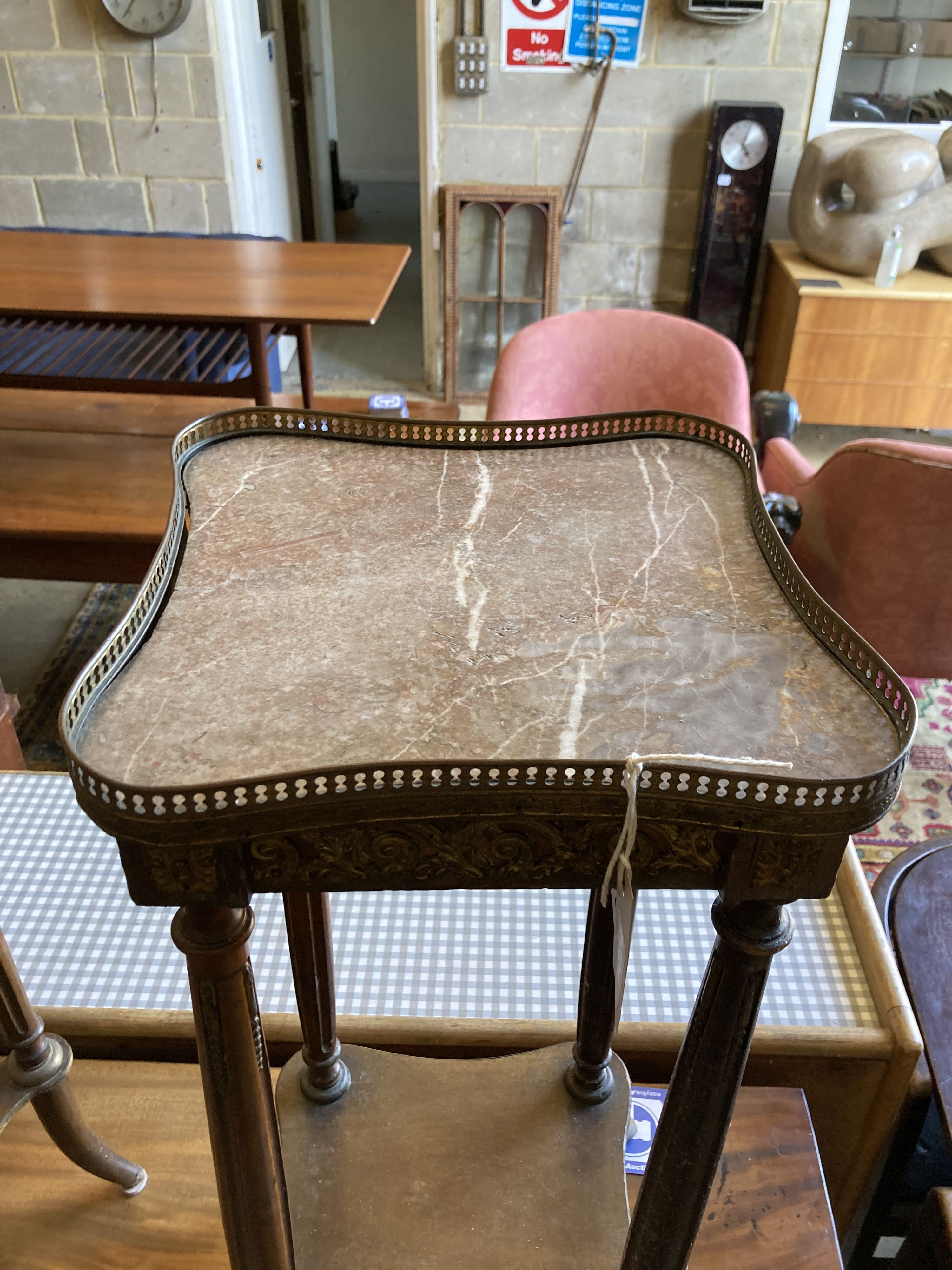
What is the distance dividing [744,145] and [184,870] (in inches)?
142

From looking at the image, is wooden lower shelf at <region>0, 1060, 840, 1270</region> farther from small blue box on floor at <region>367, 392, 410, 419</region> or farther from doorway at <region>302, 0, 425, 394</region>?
doorway at <region>302, 0, 425, 394</region>

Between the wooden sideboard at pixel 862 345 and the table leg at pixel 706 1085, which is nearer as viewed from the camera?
the table leg at pixel 706 1085

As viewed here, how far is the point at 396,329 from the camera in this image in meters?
4.83

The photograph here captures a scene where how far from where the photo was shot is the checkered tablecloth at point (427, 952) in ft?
4.34

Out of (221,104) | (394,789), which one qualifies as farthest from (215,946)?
(221,104)

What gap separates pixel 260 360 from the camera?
233 centimetres

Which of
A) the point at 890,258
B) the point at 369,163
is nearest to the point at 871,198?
the point at 890,258

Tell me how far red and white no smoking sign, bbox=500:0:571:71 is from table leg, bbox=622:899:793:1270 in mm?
3533

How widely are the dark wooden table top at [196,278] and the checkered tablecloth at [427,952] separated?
3.98ft

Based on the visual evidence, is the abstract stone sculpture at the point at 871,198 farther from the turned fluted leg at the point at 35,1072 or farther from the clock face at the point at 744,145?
the turned fluted leg at the point at 35,1072

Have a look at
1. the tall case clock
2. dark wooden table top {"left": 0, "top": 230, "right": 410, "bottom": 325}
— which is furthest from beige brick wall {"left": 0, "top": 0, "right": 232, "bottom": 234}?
the tall case clock

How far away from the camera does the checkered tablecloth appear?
1.32m

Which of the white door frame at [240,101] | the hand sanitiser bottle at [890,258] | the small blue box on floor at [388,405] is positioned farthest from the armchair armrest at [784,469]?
the white door frame at [240,101]

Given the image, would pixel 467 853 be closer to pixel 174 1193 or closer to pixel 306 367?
pixel 174 1193
